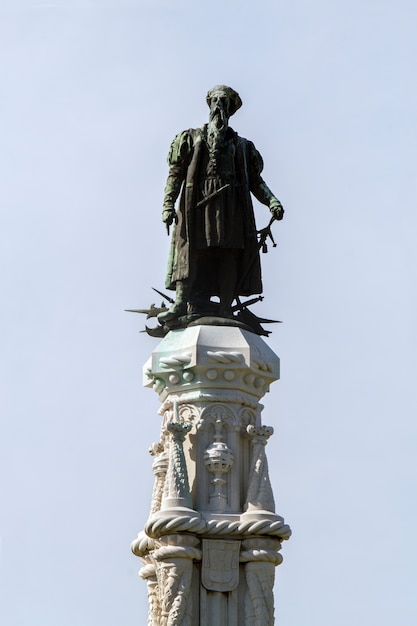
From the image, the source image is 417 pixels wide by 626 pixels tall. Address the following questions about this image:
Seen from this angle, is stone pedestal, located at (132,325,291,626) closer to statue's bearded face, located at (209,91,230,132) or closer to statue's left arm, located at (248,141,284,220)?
statue's left arm, located at (248,141,284,220)

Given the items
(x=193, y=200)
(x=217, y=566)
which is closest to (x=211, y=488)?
(x=217, y=566)

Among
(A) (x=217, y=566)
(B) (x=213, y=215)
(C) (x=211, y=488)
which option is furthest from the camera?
(B) (x=213, y=215)

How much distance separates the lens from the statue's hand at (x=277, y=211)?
3322 cm

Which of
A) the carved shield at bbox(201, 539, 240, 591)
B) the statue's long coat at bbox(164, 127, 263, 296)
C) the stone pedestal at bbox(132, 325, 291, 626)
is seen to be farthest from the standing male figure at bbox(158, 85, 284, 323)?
the carved shield at bbox(201, 539, 240, 591)

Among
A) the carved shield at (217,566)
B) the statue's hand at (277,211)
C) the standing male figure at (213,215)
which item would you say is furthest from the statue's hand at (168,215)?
the carved shield at (217,566)

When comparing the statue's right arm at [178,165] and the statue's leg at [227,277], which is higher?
the statue's right arm at [178,165]

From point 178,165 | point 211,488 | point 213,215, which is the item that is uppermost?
point 178,165

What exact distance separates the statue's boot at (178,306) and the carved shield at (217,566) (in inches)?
134

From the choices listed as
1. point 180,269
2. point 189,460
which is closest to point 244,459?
point 189,460

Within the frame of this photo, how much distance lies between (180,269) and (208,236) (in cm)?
60

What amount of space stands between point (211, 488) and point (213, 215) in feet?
12.7

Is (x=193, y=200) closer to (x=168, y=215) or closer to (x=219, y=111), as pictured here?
(x=168, y=215)

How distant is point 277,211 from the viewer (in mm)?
33219

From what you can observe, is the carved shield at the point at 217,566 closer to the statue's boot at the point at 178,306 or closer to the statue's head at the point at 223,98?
the statue's boot at the point at 178,306
